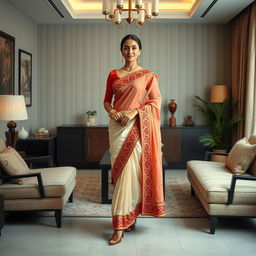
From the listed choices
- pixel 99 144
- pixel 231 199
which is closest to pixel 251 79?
pixel 99 144

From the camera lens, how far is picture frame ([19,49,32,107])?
222 inches

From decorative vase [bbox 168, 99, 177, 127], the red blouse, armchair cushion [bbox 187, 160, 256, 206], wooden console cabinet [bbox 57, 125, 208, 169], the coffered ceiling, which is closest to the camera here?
the red blouse

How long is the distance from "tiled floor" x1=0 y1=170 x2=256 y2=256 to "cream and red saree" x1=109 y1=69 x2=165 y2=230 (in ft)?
0.80

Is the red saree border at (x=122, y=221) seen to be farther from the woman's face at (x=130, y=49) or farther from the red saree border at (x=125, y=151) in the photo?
the woman's face at (x=130, y=49)

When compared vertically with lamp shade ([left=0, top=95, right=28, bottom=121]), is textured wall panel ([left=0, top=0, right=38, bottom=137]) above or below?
above

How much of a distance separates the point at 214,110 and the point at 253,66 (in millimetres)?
1118

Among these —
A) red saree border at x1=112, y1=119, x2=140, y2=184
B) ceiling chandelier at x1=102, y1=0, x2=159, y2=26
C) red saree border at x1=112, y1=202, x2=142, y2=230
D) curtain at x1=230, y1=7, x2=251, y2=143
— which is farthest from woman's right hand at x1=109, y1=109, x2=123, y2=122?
curtain at x1=230, y1=7, x2=251, y2=143

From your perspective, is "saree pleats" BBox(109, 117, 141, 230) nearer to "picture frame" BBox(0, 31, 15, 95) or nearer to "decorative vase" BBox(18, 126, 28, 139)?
"picture frame" BBox(0, 31, 15, 95)

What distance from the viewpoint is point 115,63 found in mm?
6625

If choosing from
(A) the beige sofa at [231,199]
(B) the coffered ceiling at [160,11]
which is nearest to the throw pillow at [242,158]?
(A) the beige sofa at [231,199]

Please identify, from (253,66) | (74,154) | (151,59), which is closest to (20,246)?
(74,154)

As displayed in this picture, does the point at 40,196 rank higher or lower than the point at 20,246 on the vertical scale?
higher

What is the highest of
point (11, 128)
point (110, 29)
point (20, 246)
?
point (110, 29)

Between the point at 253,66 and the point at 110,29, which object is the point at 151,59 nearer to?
the point at 110,29
